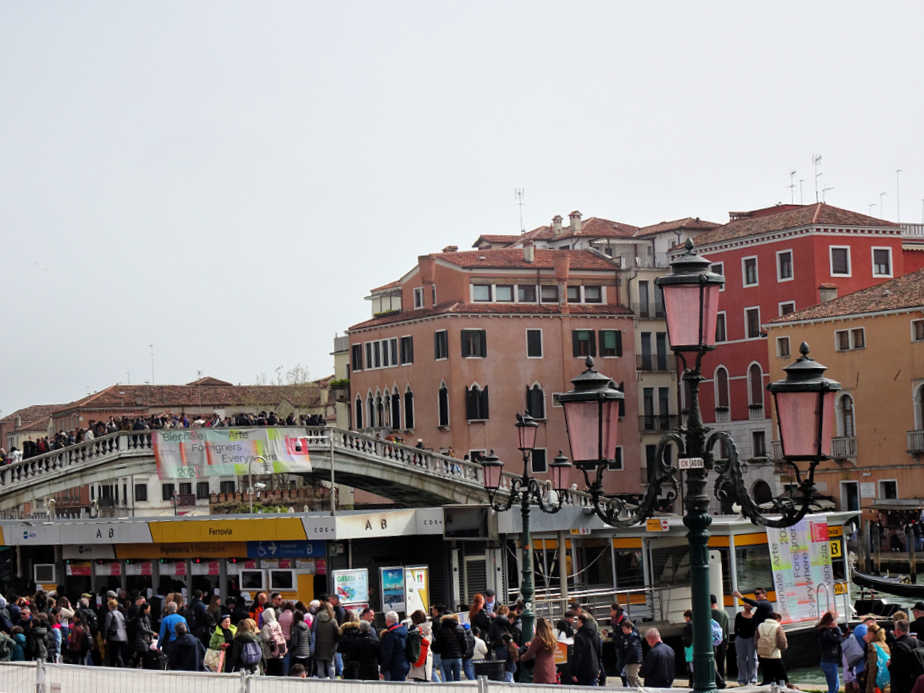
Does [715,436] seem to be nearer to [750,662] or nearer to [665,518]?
[750,662]

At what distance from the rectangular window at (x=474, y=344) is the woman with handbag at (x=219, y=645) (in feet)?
133

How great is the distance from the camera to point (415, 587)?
1016 inches

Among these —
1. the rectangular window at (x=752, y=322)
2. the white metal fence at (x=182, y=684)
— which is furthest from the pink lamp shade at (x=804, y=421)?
the rectangular window at (x=752, y=322)

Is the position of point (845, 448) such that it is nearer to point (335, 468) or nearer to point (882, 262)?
point (882, 262)

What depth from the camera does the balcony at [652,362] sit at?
62719mm

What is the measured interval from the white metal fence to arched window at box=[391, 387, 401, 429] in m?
46.1

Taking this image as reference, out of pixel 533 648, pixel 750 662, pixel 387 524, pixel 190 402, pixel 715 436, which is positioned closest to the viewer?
pixel 715 436

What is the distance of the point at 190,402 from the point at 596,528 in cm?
6464

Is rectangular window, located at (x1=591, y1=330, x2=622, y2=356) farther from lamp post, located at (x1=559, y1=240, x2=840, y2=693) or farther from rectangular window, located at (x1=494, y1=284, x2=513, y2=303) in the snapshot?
lamp post, located at (x1=559, y1=240, x2=840, y2=693)

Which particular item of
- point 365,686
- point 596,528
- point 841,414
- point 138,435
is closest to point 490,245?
point 841,414

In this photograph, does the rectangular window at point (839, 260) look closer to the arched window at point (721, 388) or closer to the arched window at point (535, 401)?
the arched window at point (721, 388)

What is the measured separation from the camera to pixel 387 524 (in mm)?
27766

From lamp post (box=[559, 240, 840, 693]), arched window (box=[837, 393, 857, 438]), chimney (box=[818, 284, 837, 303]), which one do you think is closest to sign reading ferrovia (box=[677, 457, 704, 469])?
lamp post (box=[559, 240, 840, 693])

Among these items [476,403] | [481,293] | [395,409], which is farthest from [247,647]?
[395,409]
